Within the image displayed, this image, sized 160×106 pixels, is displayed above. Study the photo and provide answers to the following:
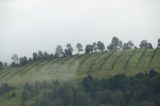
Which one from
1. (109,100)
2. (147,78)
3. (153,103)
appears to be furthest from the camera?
(147,78)

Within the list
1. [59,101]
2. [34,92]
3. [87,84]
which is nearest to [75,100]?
[59,101]

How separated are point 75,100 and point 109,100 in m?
15.4

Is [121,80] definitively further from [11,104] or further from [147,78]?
[11,104]

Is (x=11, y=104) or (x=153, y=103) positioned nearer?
(x=153, y=103)

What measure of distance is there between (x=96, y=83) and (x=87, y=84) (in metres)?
4.58

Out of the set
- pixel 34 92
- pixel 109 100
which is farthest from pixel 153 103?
pixel 34 92

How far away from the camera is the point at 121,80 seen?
19000 cm

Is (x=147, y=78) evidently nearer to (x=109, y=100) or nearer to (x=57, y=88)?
(x=109, y=100)

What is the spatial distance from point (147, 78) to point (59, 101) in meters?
45.1

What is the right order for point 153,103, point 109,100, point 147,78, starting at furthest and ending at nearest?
1. point 147,78
2. point 109,100
3. point 153,103

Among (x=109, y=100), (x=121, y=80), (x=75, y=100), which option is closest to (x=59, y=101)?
(x=75, y=100)

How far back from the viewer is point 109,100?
171125 millimetres

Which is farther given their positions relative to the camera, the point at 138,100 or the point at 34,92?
the point at 34,92

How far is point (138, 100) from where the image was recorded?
167m
